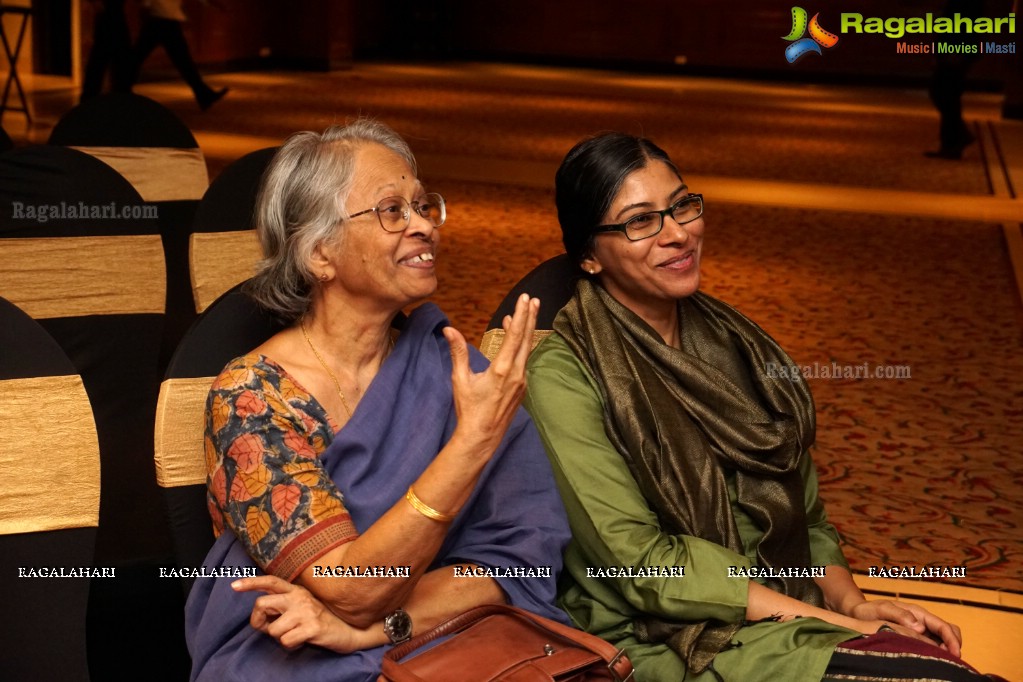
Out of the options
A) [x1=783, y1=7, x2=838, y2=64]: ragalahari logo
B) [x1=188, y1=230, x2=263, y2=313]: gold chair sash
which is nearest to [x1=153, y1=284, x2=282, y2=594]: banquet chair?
[x1=188, y1=230, x2=263, y2=313]: gold chair sash

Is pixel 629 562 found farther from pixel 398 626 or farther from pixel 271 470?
pixel 271 470

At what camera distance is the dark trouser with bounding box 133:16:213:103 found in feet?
37.3

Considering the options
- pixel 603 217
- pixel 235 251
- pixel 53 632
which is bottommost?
pixel 53 632

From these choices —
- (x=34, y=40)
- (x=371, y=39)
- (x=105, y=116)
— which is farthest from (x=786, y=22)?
(x=105, y=116)

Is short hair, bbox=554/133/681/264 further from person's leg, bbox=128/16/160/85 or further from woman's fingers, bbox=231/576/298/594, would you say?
person's leg, bbox=128/16/160/85

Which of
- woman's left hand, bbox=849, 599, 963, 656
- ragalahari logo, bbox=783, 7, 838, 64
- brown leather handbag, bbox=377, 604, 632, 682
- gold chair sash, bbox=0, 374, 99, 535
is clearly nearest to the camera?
brown leather handbag, bbox=377, 604, 632, 682

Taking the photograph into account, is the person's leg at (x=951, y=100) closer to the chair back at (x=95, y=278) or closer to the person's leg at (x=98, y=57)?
the person's leg at (x=98, y=57)

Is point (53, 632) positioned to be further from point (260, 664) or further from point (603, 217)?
point (603, 217)

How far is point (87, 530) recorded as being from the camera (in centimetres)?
183

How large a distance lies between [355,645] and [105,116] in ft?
8.28

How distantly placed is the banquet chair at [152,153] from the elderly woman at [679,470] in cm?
177

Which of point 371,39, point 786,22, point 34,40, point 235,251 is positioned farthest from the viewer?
point 371,39

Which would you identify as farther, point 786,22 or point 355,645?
point 786,22

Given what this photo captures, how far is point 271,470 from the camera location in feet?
5.47
